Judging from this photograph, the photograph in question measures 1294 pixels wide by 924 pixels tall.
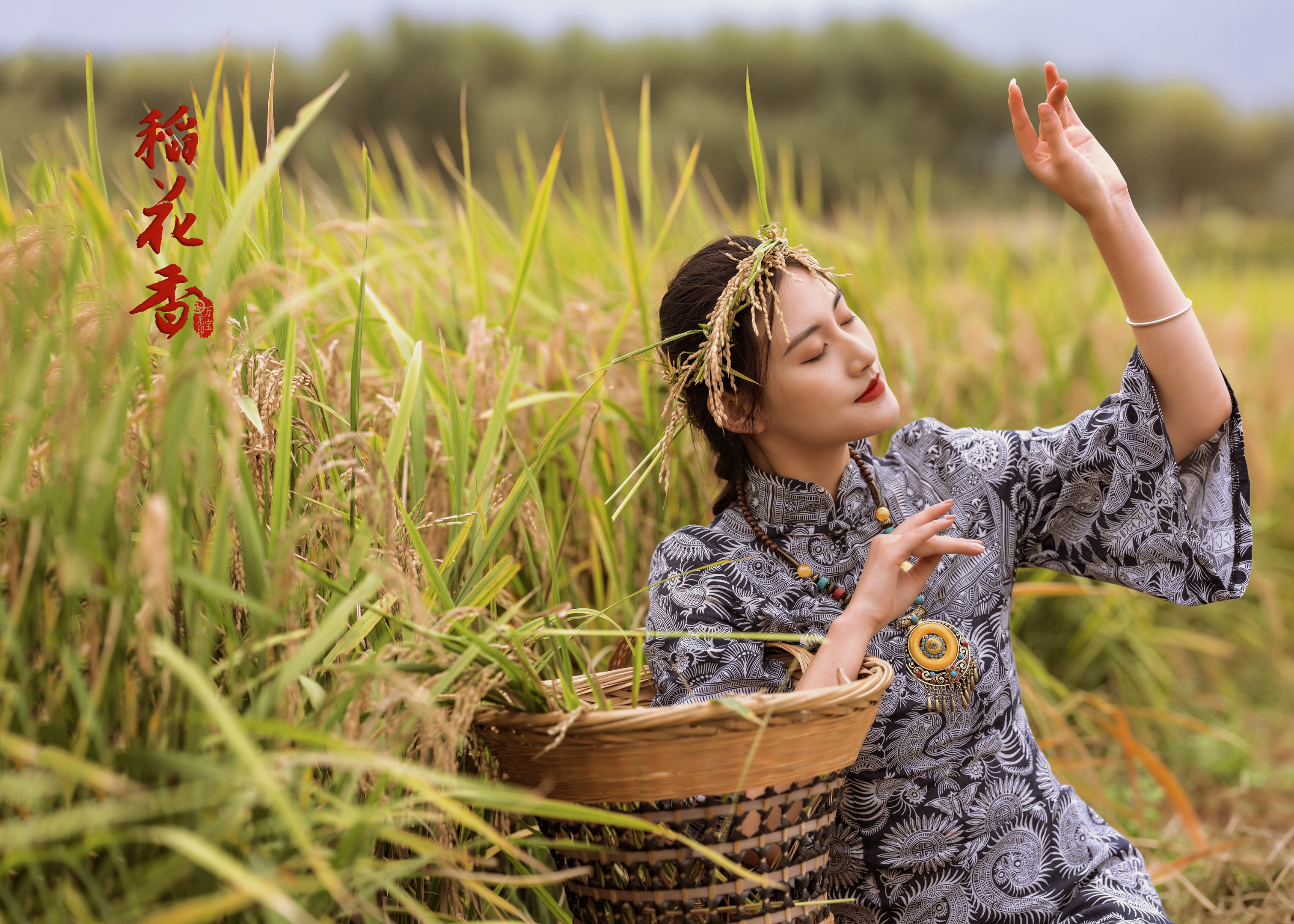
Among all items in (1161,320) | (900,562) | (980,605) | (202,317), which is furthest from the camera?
(980,605)

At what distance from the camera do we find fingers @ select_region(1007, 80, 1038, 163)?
1.41 m

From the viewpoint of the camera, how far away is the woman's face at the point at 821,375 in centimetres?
143

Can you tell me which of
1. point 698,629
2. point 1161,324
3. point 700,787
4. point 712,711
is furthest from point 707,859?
point 1161,324

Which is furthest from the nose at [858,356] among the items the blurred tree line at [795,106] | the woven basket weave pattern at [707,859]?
the blurred tree line at [795,106]

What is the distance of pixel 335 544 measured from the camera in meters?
1.23

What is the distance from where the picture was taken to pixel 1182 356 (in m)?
1.40

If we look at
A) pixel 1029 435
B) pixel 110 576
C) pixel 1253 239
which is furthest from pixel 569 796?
pixel 1253 239

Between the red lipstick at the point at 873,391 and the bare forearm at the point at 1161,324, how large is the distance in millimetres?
343

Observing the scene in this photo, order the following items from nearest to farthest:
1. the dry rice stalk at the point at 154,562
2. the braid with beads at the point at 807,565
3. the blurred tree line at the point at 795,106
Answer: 1. the dry rice stalk at the point at 154,562
2. the braid with beads at the point at 807,565
3. the blurred tree line at the point at 795,106

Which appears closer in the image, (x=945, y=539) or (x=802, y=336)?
(x=945, y=539)

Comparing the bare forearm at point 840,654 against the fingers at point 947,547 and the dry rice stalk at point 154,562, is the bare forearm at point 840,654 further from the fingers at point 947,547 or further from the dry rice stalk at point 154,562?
the dry rice stalk at point 154,562

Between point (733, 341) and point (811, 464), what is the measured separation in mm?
227

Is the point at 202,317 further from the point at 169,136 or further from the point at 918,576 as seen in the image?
the point at 918,576

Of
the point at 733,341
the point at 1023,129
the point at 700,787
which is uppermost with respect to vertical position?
the point at 1023,129
